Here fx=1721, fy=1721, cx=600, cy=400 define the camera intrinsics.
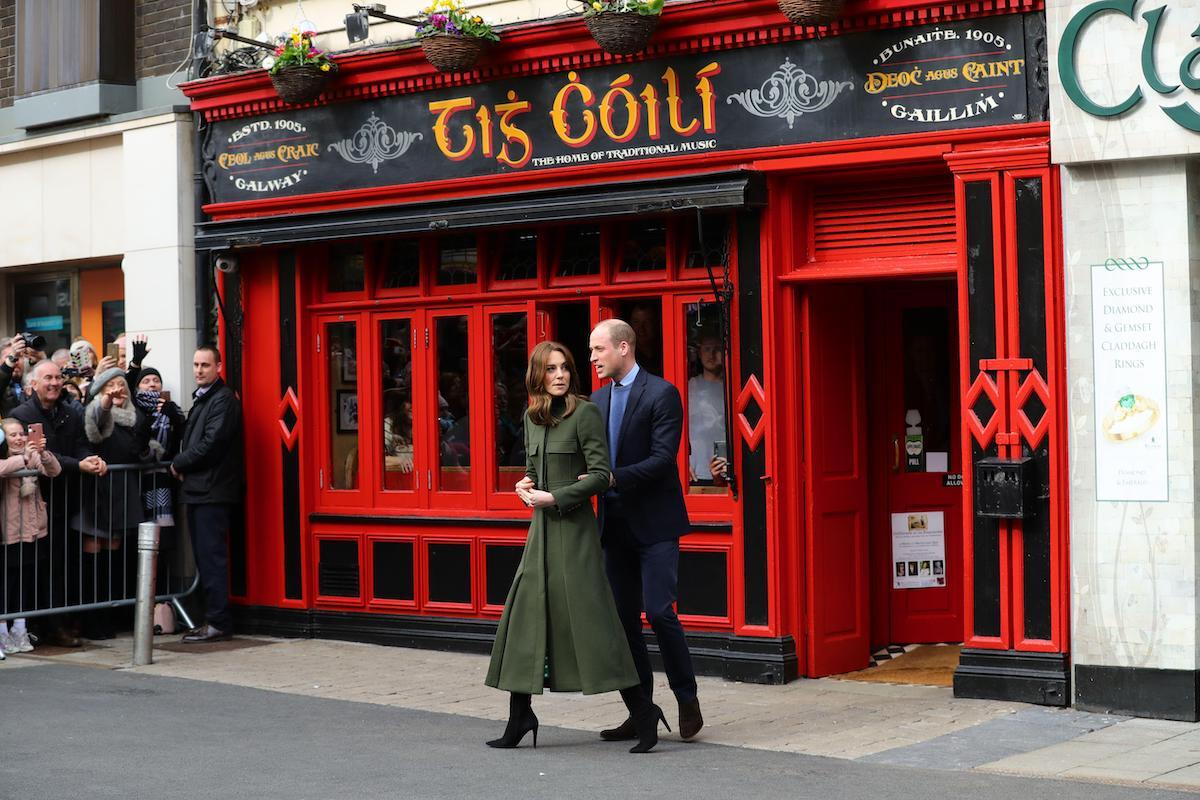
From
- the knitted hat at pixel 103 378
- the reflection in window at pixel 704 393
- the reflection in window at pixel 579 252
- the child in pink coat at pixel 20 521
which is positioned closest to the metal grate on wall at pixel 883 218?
the reflection in window at pixel 704 393

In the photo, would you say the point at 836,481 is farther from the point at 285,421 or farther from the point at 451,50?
the point at 285,421

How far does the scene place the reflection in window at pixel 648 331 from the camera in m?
11.2

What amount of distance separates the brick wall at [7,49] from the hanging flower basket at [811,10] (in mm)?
8005

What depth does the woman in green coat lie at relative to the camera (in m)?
8.05

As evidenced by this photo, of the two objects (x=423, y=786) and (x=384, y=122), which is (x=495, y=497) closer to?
(x=384, y=122)

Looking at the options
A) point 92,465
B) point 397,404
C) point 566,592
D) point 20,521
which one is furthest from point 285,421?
point 566,592

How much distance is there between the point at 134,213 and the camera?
44.5ft

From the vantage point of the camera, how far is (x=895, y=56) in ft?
32.6

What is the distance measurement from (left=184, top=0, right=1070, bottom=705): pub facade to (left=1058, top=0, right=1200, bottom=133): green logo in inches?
12.6

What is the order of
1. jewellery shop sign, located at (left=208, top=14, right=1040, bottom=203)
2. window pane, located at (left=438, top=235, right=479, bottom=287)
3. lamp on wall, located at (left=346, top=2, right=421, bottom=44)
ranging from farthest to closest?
lamp on wall, located at (left=346, top=2, right=421, bottom=44)
window pane, located at (left=438, top=235, right=479, bottom=287)
jewellery shop sign, located at (left=208, top=14, right=1040, bottom=203)

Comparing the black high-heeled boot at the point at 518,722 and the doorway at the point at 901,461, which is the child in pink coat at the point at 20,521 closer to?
the black high-heeled boot at the point at 518,722

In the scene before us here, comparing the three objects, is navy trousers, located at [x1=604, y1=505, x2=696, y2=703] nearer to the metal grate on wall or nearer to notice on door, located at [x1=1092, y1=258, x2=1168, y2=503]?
notice on door, located at [x1=1092, y1=258, x2=1168, y2=503]

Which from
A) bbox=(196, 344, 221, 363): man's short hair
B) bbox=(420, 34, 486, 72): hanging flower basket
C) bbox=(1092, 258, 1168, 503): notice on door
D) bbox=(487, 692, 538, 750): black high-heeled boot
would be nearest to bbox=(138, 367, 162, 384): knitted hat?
bbox=(196, 344, 221, 363): man's short hair

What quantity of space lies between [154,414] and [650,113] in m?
4.62
